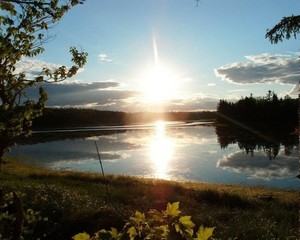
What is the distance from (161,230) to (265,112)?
146 metres

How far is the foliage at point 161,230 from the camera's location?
3.00m

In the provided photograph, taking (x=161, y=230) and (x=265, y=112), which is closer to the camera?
(x=161, y=230)

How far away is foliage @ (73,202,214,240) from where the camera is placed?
2998mm

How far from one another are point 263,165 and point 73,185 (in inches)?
1026

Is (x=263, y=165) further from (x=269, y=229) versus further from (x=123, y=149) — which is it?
(x=269, y=229)

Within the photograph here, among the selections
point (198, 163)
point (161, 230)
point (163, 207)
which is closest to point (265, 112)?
point (198, 163)

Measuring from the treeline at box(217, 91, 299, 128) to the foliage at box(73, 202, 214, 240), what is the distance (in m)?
Result: 118

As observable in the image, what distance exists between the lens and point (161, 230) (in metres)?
3.23

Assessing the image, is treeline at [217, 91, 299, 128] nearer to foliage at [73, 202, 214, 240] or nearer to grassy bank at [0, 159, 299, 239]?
grassy bank at [0, 159, 299, 239]

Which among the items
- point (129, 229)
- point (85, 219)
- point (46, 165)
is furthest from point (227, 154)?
point (129, 229)

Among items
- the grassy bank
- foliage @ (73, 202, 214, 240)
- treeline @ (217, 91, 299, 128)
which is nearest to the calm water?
the grassy bank

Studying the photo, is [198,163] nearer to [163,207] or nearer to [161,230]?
[163,207]

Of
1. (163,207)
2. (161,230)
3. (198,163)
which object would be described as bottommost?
(198,163)

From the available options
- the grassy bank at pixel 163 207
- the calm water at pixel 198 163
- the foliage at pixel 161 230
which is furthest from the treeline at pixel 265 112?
the foliage at pixel 161 230
